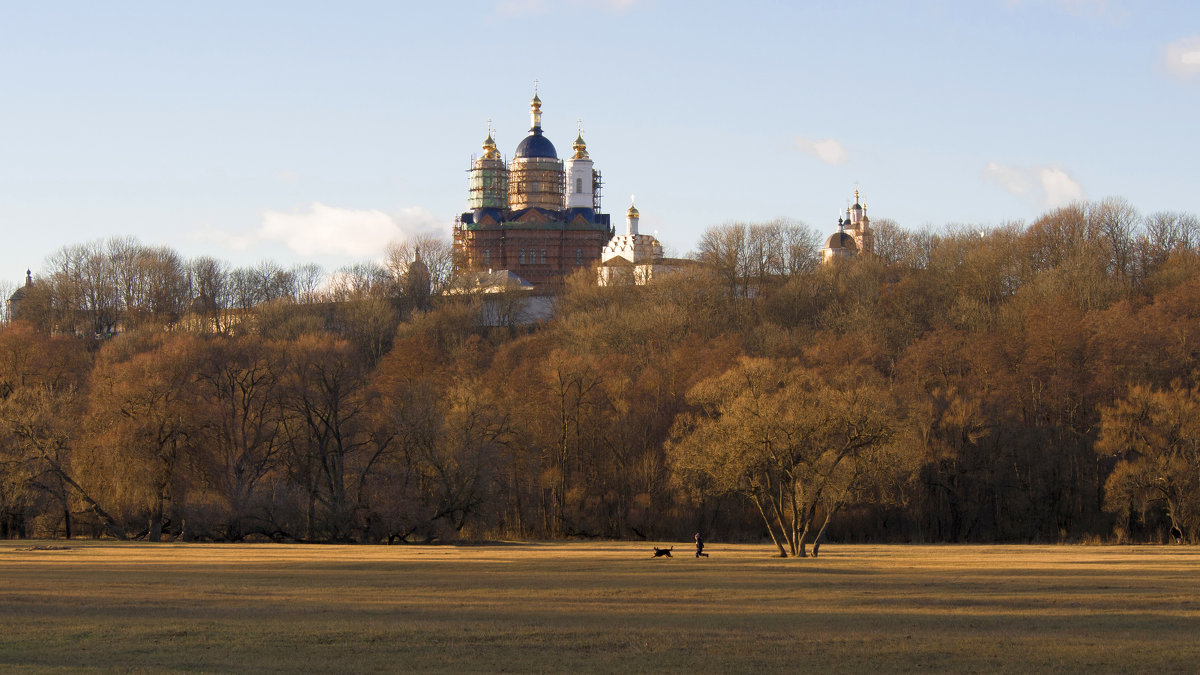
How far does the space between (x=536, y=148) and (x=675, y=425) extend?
9188cm

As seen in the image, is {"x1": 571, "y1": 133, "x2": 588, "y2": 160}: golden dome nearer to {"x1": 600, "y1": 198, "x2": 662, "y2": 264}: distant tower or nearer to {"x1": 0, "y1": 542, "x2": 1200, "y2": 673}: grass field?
{"x1": 600, "y1": 198, "x2": 662, "y2": 264}: distant tower

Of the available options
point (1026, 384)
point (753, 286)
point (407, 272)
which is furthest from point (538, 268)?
point (1026, 384)

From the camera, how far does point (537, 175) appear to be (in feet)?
490

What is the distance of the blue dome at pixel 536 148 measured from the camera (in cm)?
14938

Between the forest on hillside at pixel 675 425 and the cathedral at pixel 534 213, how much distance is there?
56.2m

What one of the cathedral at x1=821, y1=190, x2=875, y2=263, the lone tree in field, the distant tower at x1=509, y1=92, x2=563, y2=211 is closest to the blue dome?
the distant tower at x1=509, y1=92, x2=563, y2=211

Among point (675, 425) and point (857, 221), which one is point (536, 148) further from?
point (675, 425)

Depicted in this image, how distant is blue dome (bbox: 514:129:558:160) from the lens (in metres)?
149

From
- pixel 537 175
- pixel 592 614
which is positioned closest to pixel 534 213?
pixel 537 175

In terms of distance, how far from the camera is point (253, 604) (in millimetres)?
25922

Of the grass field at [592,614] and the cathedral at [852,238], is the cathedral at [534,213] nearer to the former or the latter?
the cathedral at [852,238]

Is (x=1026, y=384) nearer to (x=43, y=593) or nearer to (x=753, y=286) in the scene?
(x=753, y=286)

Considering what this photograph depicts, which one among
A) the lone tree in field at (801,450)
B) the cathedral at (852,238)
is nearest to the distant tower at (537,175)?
the cathedral at (852,238)

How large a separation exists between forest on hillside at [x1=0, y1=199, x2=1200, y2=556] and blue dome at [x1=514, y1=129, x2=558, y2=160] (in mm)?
64755
